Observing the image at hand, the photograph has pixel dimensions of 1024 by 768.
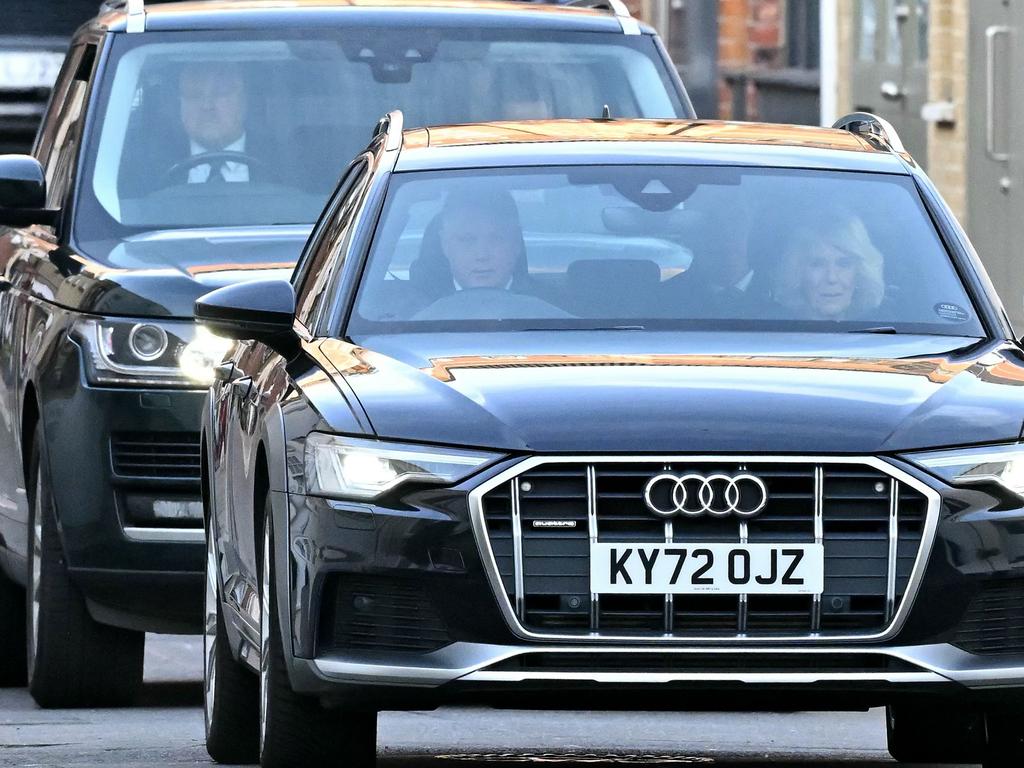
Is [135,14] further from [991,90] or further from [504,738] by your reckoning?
[991,90]

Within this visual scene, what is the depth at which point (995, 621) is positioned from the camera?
6.32m

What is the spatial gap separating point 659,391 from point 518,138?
162 cm

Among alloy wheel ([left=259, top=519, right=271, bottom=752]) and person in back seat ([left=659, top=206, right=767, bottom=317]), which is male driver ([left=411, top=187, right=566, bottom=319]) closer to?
person in back seat ([left=659, top=206, right=767, bottom=317])

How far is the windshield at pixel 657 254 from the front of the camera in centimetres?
727

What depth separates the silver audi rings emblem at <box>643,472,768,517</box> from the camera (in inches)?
243

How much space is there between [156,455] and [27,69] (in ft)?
31.2

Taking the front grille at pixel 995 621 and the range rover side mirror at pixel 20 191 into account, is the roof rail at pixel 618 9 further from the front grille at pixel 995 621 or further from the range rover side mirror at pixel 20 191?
the front grille at pixel 995 621

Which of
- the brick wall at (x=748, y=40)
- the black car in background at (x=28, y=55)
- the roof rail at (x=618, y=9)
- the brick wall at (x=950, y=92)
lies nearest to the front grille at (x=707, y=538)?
the roof rail at (x=618, y=9)

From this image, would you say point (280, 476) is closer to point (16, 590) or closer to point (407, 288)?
point (407, 288)

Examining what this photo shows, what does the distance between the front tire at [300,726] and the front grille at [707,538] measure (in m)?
0.66

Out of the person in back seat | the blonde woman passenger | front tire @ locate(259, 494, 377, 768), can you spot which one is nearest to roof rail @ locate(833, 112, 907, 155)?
the blonde woman passenger

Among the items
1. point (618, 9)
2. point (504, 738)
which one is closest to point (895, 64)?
point (618, 9)

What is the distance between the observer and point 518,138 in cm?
791

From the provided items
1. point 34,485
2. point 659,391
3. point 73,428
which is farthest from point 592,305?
point 34,485
